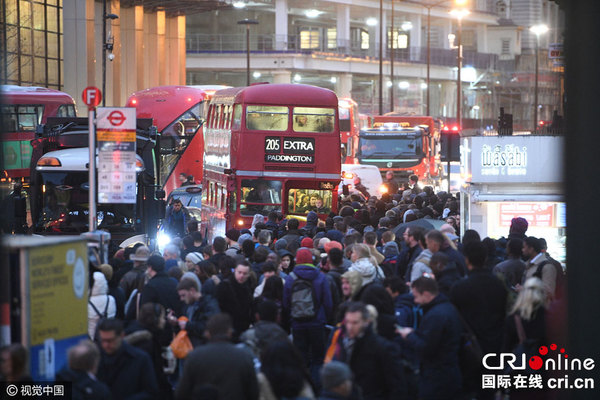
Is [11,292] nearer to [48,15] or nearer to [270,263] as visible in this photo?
[270,263]

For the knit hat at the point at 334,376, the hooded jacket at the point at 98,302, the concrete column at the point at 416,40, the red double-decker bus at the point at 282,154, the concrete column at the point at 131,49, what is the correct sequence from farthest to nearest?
the concrete column at the point at 416,40 < the concrete column at the point at 131,49 < the red double-decker bus at the point at 282,154 < the hooded jacket at the point at 98,302 < the knit hat at the point at 334,376

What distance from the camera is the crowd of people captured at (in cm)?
784

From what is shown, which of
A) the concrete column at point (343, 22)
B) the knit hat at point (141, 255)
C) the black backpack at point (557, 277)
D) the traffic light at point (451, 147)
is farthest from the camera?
the concrete column at point (343, 22)

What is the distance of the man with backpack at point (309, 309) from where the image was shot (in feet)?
37.4

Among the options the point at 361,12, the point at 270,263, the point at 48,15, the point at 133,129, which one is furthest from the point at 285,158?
the point at 361,12

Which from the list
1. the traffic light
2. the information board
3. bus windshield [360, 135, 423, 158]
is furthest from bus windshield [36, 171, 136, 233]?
bus windshield [360, 135, 423, 158]

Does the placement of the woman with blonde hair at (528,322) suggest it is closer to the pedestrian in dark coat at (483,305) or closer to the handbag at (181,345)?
the pedestrian in dark coat at (483,305)

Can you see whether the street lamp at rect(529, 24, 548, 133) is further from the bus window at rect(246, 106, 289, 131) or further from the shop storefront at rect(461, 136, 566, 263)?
the bus window at rect(246, 106, 289, 131)

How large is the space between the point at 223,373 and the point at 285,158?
55.8ft

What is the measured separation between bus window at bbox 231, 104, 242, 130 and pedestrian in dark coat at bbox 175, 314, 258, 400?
56.4 ft

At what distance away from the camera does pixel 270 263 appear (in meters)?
12.0

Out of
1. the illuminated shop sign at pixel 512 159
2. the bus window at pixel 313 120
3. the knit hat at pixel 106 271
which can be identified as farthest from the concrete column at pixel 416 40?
the knit hat at pixel 106 271

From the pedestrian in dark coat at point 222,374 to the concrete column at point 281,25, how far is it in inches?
3066

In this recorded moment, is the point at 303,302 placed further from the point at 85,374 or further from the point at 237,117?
the point at 237,117
